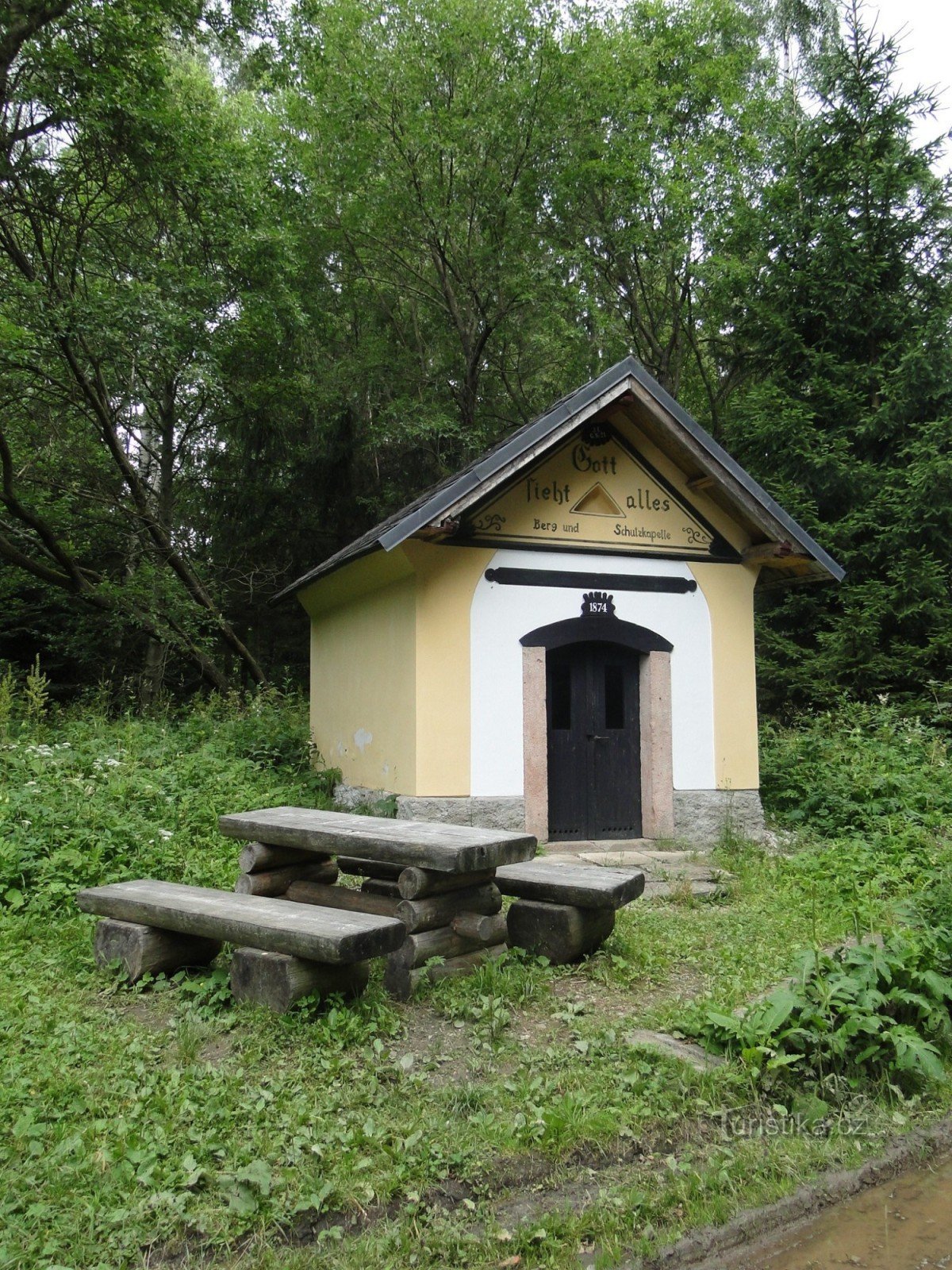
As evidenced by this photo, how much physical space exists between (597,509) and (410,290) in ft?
41.3

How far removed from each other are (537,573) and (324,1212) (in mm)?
7223

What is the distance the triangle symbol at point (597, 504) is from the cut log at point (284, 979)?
20.6 feet

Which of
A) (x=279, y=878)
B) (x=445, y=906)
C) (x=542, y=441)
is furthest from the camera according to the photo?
(x=542, y=441)

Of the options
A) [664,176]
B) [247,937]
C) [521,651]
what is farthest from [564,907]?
[664,176]

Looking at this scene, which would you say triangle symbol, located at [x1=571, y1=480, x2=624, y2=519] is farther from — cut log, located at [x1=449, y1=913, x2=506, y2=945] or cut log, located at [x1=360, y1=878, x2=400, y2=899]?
cut log, located at [x1=449, y1=913, x2=506, y2=945]

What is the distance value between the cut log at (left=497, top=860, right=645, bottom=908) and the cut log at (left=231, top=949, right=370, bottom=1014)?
46.8 inches

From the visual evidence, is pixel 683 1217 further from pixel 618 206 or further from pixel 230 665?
pixel 618 206

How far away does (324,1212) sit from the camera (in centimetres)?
295

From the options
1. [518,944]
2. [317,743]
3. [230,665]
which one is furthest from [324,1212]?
[230,665]

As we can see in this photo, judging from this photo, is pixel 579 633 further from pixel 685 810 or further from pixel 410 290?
pixel 410 290

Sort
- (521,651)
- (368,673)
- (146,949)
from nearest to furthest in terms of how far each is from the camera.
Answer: (146,949)
(521,651)
(368,673)

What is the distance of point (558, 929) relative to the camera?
531cm

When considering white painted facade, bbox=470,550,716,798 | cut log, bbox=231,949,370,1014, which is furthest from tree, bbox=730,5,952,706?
cut log, bbox=231,949,370,1014

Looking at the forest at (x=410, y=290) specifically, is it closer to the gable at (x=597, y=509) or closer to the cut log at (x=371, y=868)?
the gable at (x=597, y=509)
